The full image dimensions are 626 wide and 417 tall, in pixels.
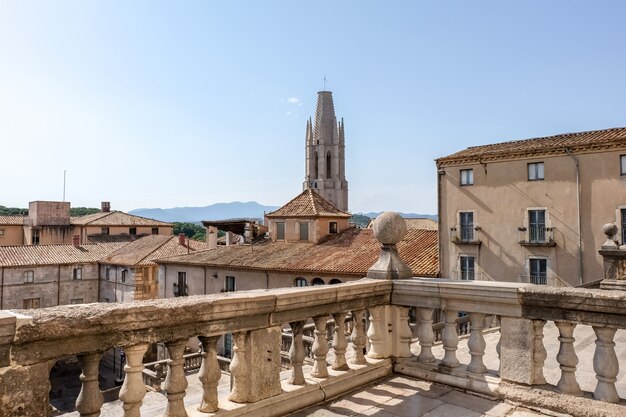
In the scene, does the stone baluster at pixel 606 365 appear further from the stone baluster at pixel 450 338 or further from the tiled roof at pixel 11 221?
the tiled roof at pixel 11 221

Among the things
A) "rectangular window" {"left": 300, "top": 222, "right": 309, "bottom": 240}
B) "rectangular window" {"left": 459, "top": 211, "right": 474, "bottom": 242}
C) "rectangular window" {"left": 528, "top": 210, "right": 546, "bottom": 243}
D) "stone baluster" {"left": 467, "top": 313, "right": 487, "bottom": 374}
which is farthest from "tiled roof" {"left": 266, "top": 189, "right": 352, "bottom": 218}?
"stone baluster" {"left": 467, "top": 313, "right": 487, "bottom": 374}

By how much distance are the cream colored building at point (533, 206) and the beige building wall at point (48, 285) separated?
31.5 m

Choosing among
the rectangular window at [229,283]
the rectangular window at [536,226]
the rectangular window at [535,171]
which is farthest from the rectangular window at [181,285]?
the rectangular window at [535,171]

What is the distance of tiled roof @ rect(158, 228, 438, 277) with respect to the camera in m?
25.9

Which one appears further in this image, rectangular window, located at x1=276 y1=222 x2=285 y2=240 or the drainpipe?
rectangular window, located at x1=276 y1=222 x2=285 y2=240

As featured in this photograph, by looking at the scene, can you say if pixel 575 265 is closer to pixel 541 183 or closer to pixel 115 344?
pixel 541 183

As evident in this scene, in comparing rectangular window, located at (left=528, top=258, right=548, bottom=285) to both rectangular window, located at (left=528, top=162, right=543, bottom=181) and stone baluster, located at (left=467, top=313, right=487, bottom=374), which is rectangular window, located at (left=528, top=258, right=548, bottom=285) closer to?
rectangular window, located at (left=528, top=162, right=543, bottom=181)

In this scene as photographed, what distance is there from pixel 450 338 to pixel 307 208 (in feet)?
96.2

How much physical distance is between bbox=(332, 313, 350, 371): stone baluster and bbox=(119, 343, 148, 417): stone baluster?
2089 mm

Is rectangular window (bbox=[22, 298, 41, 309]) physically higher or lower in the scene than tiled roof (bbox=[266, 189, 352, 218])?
lower

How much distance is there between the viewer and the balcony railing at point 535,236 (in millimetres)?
27109

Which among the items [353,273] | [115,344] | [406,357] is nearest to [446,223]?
Result: [353,273]

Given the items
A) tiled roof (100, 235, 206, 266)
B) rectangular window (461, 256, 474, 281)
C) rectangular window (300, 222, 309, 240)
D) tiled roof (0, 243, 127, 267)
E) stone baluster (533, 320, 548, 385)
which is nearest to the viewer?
stone baluster (533, 320, 548, 385)

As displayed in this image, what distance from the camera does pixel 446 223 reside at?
31375 millimetres
